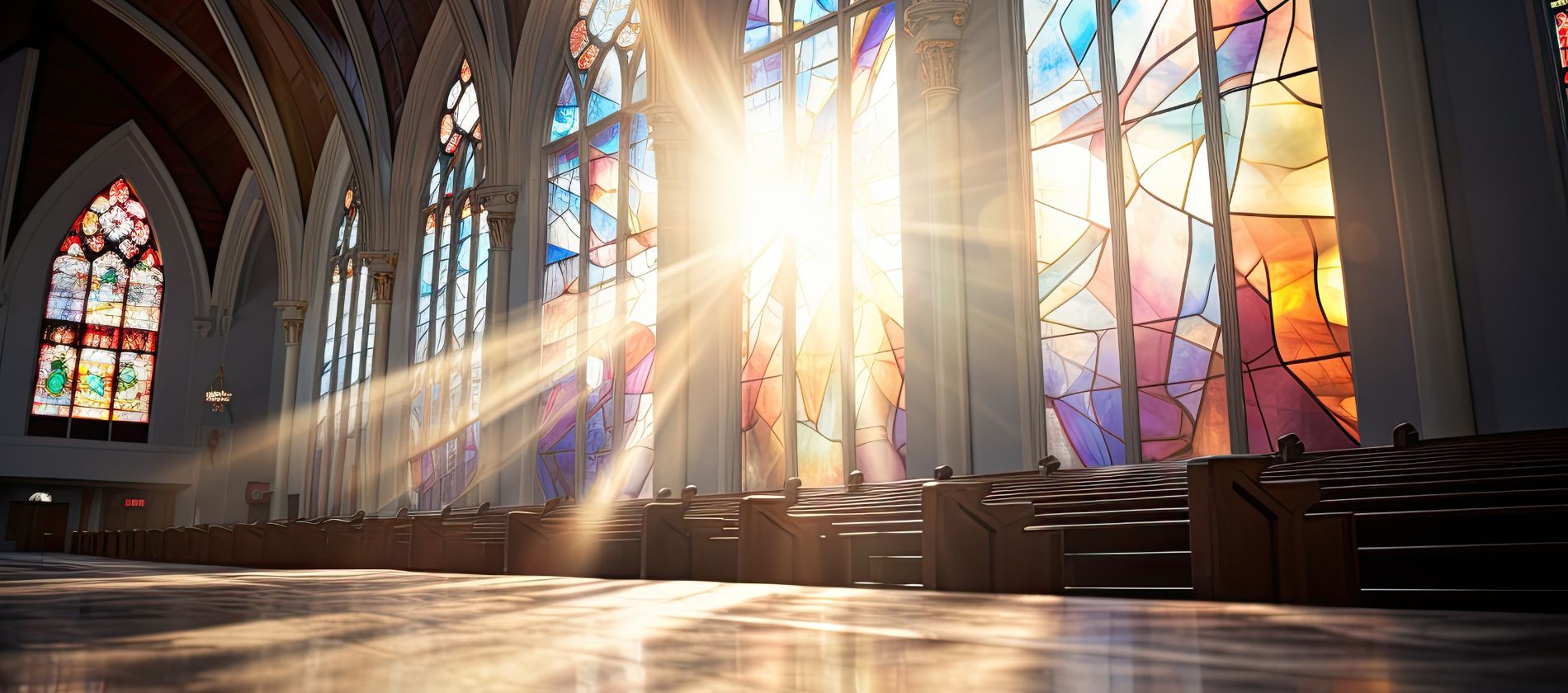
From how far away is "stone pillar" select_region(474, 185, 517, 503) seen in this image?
13.8 meters

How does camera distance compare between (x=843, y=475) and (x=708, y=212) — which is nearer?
(x=843, y=475)

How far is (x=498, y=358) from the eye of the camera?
14062mm

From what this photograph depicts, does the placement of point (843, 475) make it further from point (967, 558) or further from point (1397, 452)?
point (967, 558)

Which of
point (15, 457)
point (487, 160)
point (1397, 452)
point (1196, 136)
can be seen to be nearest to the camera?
point (1397, 452)

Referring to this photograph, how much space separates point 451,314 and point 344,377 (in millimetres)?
4544

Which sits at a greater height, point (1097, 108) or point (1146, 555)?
point (1097, 108)

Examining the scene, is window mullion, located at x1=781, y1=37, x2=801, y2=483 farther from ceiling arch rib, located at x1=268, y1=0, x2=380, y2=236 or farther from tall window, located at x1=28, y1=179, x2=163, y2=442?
tall window, located at x1=28, y1=179, x2=163, y2=442

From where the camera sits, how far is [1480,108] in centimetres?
601

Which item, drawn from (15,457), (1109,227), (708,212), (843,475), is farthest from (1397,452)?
(15,457)

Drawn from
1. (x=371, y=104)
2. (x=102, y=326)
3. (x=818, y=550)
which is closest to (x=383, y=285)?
(x=371, y=104)

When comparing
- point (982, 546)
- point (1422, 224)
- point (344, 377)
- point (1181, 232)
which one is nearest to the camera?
point (982, 546)

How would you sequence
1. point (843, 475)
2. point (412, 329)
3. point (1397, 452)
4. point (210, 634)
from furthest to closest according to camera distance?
1. point (412, 329)
2. point (843, 475)
3. point (1397, 452)
4. point (210, 634)

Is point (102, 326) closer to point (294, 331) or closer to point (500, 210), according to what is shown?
point (294, 331)

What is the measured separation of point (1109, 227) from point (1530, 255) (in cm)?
276
